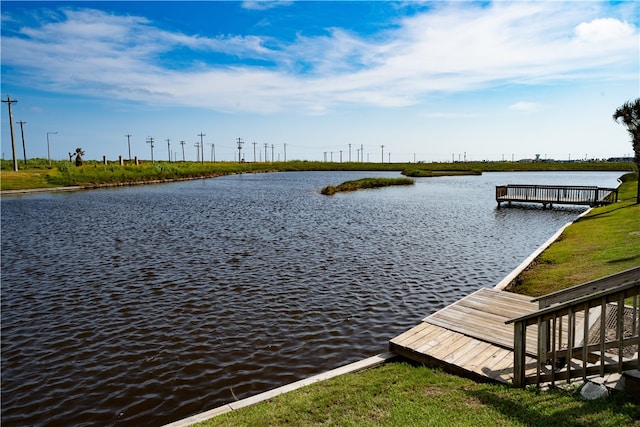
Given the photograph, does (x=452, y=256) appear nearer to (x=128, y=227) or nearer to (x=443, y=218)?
(x=443, y=218)

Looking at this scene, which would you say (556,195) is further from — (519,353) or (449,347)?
(519,353)

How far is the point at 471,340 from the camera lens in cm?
886

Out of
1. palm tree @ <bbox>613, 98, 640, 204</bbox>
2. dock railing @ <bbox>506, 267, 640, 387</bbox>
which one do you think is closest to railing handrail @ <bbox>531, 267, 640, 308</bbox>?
dock railing @ <bbox>506, 267, 640, 387</bbox>

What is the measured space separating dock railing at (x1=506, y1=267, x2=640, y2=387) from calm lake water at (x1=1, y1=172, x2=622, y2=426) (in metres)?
4.30

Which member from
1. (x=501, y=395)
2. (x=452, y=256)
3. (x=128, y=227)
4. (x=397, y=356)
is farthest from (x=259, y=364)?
(x=128, y=227)

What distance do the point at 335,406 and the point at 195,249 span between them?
15.8m

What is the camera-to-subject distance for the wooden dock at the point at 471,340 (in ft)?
25.0

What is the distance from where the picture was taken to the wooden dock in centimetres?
763

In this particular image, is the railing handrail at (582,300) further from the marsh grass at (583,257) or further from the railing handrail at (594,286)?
the marsh grass at (583,257)

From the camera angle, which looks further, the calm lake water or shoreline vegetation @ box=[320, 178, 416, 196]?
shoreline vegetation @ box=[320, 178, 416, 196]

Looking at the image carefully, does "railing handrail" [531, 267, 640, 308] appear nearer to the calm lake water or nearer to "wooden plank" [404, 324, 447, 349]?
"wooden plank" [404, 324, 447, 349]

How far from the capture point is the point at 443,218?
31.8m

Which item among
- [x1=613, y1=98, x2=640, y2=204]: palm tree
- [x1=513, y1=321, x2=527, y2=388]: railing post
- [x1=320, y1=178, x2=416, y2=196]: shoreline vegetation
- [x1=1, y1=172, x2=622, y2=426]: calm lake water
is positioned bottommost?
[x1=1, y1=172, x2=622, y2=426]: calm lake water

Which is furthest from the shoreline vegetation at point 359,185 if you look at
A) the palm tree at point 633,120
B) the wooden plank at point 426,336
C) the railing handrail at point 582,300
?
the railing handrail at point 582,300
